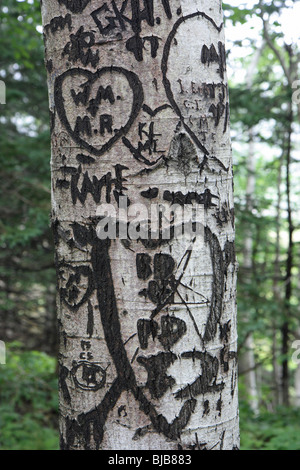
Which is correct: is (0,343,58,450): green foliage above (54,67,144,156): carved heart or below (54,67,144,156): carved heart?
below

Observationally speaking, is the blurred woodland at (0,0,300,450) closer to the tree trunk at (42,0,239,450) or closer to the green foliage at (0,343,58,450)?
the green foliage at (0,343,58,450)

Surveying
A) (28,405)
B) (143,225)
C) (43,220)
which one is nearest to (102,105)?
(143,225)

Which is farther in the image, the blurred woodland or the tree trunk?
the blurred woodland

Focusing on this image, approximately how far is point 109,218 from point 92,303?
231 millimetres

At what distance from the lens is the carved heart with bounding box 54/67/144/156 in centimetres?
112

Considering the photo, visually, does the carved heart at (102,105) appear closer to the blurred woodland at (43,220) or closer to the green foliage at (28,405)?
the blurred woodland at (43,220)

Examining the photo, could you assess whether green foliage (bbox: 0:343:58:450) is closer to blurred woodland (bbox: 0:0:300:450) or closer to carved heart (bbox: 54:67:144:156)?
blurred woodland (bbox: 0:0:300:450)

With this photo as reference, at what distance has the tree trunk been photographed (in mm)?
1114

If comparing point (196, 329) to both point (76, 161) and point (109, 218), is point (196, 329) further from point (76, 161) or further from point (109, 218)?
point (76, 161)

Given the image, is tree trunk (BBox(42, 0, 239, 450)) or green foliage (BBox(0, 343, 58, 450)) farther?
green foliage (BBox(0, 343, 58, 450))

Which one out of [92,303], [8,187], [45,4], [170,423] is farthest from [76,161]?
[8,187]

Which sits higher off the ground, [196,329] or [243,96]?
[243,96]

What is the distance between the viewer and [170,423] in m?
1.11

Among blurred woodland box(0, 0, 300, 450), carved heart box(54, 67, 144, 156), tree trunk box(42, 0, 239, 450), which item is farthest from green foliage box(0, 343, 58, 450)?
carved heart box(54, 67, 144, 156)
